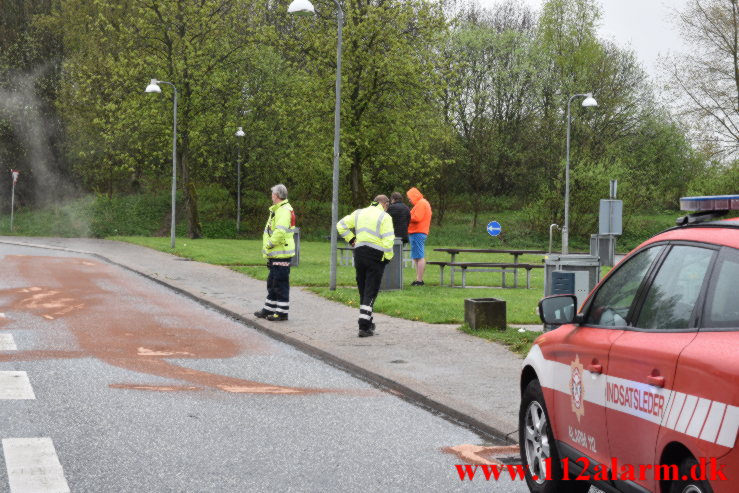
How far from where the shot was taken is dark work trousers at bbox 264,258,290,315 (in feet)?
45.6

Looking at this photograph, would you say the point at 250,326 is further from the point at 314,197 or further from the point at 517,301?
the point at 314,197

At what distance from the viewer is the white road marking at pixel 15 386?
8078 mm

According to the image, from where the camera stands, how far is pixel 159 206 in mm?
52812

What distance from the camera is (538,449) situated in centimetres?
558

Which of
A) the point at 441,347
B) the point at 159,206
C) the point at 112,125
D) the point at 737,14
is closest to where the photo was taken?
the point at 441,347

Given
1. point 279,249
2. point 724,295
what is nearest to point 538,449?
point 724,295

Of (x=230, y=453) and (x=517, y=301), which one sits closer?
(x=230, y=453)

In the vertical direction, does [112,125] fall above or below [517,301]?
above

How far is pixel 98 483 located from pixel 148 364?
4.76 metres

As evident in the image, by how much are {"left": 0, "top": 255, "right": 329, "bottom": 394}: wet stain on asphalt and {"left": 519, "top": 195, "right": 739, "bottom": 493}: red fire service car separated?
3965mm

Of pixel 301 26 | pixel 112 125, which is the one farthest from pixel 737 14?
pixel 112 125

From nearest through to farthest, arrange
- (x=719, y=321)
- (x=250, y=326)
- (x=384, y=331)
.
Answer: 1. (x=719, y=321)
2. (x=384, y=331)
3. (x=250, y=326)

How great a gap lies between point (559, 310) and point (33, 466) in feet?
10.3

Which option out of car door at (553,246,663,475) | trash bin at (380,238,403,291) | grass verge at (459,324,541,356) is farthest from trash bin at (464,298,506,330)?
car door at (553,246,663,475)
